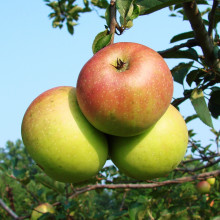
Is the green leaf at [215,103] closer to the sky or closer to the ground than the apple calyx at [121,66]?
closer to the ground

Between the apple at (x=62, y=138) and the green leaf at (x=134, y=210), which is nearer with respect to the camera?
the apple at (x=62, y=138)

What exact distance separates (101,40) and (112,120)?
11.2 inches

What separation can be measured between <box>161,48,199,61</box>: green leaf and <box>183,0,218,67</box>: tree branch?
71 millimetres

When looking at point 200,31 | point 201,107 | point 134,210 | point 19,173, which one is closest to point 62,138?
point 201,107

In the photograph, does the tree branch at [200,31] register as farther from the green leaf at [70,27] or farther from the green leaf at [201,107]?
the green leaf at [70,27]

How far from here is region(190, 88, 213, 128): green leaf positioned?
3.58 feet

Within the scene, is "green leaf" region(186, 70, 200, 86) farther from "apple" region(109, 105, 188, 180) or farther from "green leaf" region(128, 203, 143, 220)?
"green leaf" region(128, 203, 143, 220)

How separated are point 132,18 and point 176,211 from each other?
1.06 m

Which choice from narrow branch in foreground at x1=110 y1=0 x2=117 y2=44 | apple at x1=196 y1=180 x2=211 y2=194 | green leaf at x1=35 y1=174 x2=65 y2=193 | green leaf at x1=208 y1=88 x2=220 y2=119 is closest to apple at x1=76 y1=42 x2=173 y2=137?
narrow branch in foreground at x1=110 y1=0 x2=117 y2=44

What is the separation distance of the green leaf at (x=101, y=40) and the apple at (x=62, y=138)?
18cm

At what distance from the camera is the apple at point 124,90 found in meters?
0.74

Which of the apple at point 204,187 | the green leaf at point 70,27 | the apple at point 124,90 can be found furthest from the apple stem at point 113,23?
the apple at point 204,187

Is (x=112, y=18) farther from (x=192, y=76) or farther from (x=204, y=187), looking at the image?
(x=204, y=187)

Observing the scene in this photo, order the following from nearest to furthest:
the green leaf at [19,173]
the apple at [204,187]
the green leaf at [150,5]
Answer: the green leaf at [150,5], the green leaf at [19,173], the apple at [204,187]
